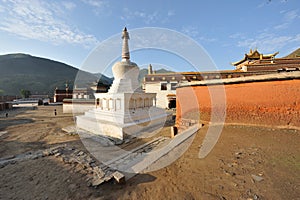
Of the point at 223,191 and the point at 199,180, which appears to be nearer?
the point at 223,191

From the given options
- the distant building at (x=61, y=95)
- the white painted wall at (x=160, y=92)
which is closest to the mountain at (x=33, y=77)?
the distant building at (x=61, y=95)

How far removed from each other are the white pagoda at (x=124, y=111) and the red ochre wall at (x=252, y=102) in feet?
12.2

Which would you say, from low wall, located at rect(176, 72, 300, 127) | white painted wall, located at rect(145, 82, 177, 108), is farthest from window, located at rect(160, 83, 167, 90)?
low wall, located at rect(176, 72, 300, 127)

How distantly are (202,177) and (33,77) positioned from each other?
106 meters

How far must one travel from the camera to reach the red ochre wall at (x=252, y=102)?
472 cm

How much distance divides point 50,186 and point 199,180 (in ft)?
11.5

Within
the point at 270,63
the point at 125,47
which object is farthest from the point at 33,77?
the point at 270,63

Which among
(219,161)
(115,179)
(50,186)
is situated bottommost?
(50,186)

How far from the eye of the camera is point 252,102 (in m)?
5.37

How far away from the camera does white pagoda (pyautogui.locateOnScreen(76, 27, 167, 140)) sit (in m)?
8.18

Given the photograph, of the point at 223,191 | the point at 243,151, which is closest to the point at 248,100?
the point at 243,151

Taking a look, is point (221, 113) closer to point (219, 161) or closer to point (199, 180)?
point (219, 161)

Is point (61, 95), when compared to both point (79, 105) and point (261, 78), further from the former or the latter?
point (261, 78)

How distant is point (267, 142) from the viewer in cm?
391
